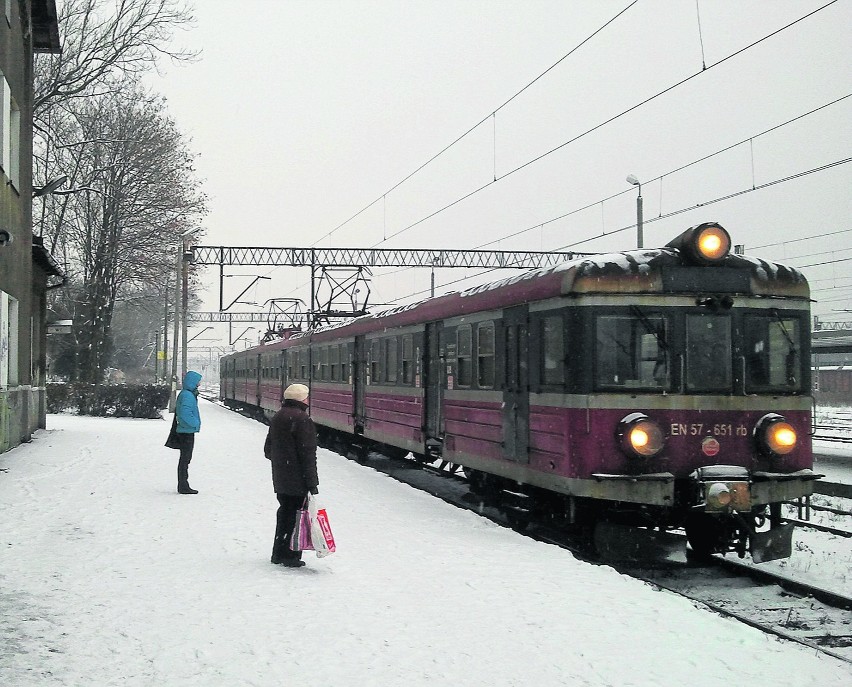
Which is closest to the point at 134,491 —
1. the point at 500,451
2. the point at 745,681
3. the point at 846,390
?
the point at 500,451

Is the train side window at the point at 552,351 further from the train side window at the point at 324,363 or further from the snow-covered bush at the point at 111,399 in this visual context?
the snow-covered bush at the point at 111,399

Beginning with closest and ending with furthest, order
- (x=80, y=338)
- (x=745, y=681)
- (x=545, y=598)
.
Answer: (x=745, y=681), (x=545, y=598), (x=80, y=338)

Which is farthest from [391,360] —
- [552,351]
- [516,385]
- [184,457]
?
[552,351]

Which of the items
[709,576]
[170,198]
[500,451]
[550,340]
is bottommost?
[709,576]

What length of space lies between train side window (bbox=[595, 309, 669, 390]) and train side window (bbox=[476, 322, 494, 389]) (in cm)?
237

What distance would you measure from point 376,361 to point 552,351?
815 centimetres

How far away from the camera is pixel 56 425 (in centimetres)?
2709

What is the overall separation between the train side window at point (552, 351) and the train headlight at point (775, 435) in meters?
1.83

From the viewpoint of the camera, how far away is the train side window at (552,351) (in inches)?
371

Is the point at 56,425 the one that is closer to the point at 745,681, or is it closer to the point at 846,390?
the point at 745,681

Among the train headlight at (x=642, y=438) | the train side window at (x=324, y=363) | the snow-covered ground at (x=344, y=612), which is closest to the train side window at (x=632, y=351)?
the train headlight at (x=642, y=438)

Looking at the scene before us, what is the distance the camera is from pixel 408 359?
1527cm

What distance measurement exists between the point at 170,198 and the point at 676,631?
32.5 m

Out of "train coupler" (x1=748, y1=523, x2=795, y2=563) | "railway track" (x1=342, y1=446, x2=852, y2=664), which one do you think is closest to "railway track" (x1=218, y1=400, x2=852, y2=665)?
"railway track" (x1=342, y1=446, x2=852, y2=664)
